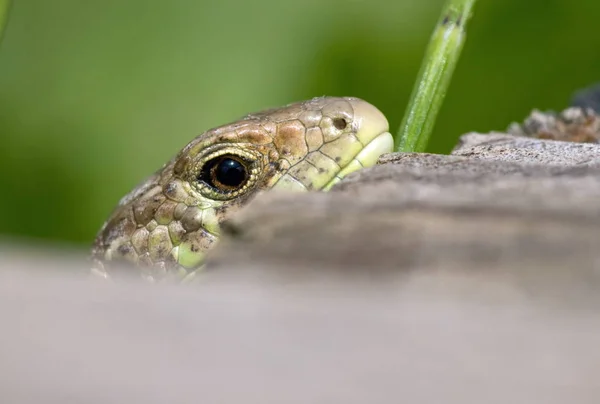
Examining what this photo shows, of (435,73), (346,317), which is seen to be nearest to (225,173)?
(435,73)

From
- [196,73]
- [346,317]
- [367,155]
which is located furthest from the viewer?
[196,73]

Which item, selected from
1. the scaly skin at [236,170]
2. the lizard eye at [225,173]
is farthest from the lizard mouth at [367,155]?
the lizard eye at [225,173]

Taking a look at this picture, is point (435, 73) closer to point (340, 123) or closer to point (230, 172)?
point (340, 123)

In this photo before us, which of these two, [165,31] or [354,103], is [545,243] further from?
[165,31]

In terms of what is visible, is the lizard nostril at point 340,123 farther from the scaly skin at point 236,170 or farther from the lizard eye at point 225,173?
the lizard eye at point 225,173

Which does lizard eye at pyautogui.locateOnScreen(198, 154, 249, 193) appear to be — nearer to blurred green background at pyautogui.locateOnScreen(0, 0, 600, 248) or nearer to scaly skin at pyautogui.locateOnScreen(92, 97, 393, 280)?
scaly skin at pyautogui.locateOnScreen(92, 97, 393, 280)

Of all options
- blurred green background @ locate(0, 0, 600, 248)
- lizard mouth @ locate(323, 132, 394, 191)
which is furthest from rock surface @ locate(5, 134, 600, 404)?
blurred green background @ locate(0, 0, 600, 248)

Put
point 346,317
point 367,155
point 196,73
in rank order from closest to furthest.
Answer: point 346,317
point 367,155
point 196,73
